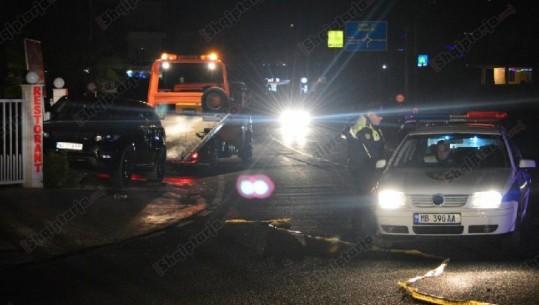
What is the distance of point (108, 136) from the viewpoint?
1435 cm

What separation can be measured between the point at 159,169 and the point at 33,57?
3.68 metres

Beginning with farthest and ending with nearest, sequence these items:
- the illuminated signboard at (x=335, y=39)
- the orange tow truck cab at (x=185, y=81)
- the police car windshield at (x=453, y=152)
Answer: the illuminated signboard at (x=335, y=39) → the orange tow truck cab at (x=185, y=81) → the police car windshield at (x=453, y=152)

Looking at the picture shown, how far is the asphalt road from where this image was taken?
6.93 meters

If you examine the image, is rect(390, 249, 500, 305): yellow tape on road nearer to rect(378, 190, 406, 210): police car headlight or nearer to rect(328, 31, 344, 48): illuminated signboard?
rect(378, 190, 406, 210): police car headlight

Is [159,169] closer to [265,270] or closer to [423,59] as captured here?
[265,270]

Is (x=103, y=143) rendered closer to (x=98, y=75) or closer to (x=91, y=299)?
(x=91, y=299)

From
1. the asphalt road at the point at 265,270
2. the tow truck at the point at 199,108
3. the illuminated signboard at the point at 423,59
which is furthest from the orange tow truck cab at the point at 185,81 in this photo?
the illuminated signboard at the point at 423,59

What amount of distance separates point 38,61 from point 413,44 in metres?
18.2

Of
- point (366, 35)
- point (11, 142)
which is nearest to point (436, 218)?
point (11, 142)

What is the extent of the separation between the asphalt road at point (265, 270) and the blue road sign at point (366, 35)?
40256 millimetres

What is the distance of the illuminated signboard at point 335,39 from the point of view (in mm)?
45562

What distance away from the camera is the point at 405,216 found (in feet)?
28.8

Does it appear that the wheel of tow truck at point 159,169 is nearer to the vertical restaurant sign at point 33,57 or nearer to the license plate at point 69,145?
the license plate at point 69,145

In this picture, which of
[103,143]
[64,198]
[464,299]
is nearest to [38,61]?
[103,143]
